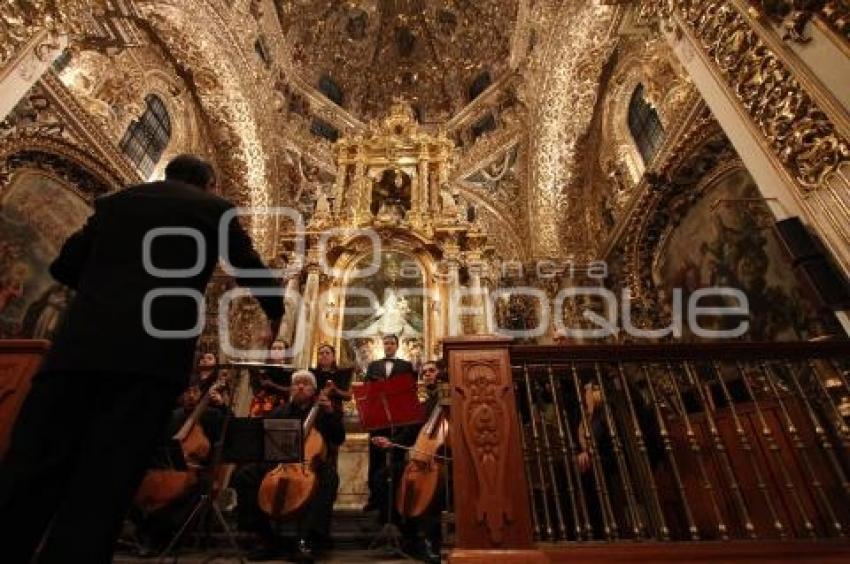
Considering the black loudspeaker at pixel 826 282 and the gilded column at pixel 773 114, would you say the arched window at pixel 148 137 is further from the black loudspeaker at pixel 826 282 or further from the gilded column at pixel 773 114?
the black loudspeaker at pixel 826 282

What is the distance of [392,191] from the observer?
10578 millimetres

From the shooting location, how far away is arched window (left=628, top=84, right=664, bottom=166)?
8.97 m

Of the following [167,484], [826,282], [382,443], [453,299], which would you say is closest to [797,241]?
[826,282]

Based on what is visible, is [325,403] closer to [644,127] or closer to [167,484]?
[167,484]

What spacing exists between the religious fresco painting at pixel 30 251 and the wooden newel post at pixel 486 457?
20.1 feet

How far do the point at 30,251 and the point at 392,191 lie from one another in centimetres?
617

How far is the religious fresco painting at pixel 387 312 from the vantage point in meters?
7.80

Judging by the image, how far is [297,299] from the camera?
8.25m

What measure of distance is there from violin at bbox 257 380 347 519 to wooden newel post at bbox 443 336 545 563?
119cm

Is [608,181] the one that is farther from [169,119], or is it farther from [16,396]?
[16,396]

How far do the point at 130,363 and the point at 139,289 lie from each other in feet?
0.80

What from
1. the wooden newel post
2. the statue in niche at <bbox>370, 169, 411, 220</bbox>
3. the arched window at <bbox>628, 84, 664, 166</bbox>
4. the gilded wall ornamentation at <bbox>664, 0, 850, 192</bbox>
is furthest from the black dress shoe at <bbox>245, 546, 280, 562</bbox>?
the arched window at <bbox>628, 84, 664, 166</bbox>

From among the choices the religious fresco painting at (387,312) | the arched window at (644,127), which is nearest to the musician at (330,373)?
the religious fresco painting at (387,312)

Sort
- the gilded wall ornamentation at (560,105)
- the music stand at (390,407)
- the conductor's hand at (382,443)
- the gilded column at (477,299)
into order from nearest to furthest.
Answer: the music stand at (390,407), the conductor's hand at (382,443), the gilded column at (477,299), the gilded wall ornamentation at (560,105)
